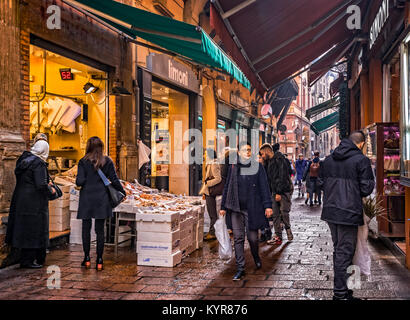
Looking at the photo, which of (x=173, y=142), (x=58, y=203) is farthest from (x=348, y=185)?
(x=173, y=142)

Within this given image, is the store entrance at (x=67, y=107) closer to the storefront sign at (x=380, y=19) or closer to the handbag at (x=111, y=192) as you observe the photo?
the handbag at (x=111, y=192)

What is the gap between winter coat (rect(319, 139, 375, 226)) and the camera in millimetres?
4906

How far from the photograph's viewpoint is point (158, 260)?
6711mm

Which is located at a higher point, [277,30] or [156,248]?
[277,30]

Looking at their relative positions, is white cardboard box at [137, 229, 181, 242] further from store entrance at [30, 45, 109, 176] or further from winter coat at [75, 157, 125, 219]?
store entrance at [30, 45, 109, 176]

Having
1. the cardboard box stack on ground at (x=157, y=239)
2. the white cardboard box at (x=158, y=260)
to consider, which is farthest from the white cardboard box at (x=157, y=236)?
the white cardboard box at (x=158, y=260)

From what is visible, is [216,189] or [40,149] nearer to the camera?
[40,149]

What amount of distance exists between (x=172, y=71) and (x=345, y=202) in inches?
347

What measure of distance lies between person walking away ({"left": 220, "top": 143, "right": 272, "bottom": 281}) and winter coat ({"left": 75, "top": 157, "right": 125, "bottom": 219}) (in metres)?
1.61

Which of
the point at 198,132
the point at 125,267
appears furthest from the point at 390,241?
the point at 198,132

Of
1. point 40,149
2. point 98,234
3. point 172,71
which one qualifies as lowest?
point 98,234

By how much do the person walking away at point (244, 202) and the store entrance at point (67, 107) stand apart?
4.66m

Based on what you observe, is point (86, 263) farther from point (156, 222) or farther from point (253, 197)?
point (253, 197)

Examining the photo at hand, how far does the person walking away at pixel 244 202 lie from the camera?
6.15 m
